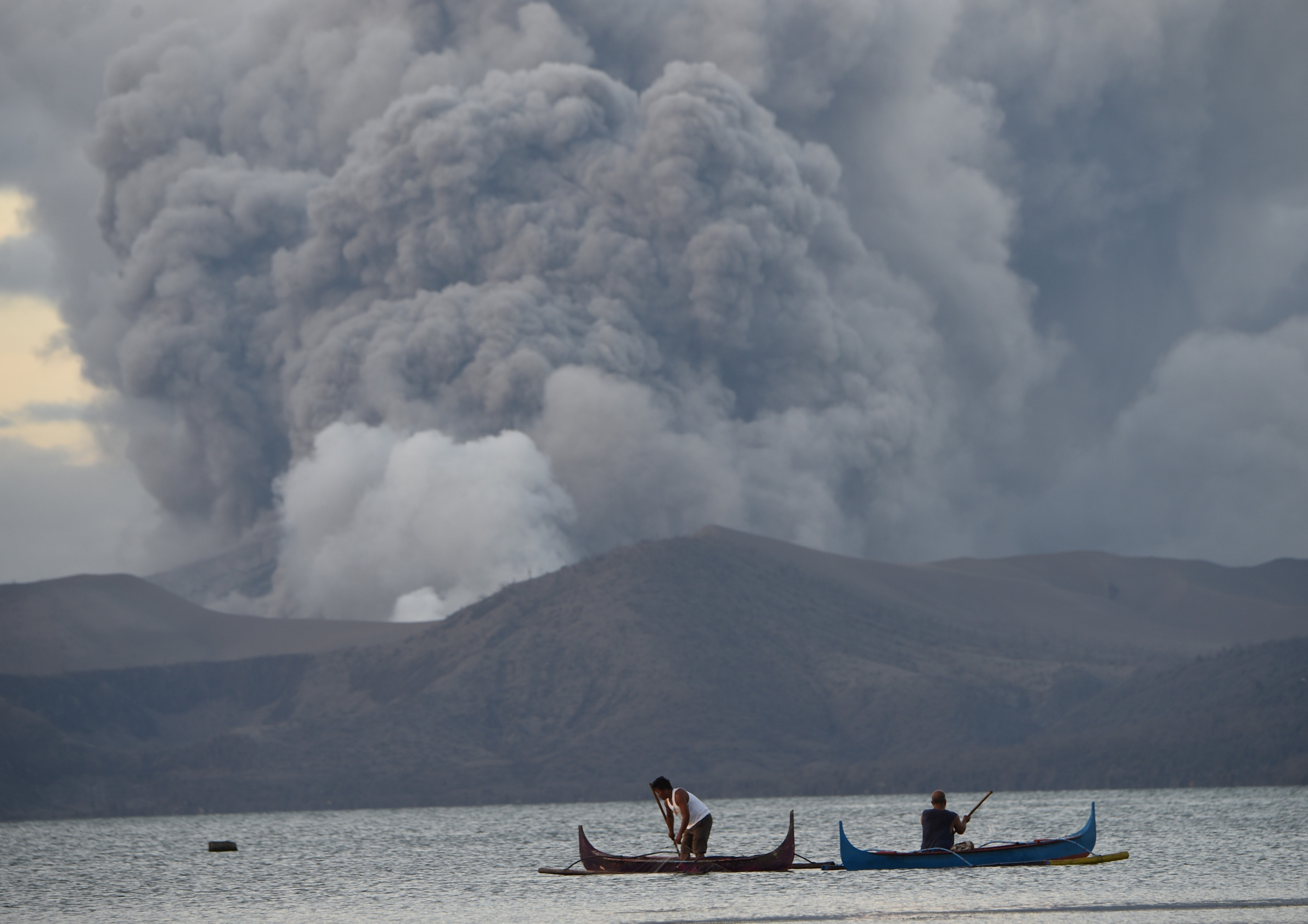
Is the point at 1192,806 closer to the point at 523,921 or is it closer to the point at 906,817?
the point at 906,817

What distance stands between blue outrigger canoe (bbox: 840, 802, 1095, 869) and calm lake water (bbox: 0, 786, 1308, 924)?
1428mm

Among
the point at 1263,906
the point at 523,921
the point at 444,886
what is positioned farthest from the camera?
the point at 444,886

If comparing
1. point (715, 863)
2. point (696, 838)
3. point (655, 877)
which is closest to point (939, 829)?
point (715, 863)

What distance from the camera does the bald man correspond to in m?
49.8

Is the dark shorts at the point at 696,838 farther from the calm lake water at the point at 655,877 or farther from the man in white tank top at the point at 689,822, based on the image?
the calm lake water at the point at 655,877

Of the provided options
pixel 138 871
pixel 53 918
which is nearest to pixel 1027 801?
pixel 138 871

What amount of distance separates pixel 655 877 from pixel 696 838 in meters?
29.9

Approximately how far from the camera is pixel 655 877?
7950 cm

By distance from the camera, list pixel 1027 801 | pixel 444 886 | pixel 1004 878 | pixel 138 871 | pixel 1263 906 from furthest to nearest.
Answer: pixel 1027 801
pixel 138 871
pixel 444 886
pixel 1004 878
pixel 1263 906

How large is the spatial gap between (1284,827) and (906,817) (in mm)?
44379

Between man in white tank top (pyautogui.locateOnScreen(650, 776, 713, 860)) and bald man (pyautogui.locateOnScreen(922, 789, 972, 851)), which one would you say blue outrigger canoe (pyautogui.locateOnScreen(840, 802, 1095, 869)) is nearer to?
bald man (pyautogui.locateOnScreen(922, 789, 972, 851))

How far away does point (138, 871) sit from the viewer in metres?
98.9

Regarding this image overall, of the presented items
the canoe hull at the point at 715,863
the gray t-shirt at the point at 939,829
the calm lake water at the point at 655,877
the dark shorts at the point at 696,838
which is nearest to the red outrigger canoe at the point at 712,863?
the canoe hull at the point at 715,863

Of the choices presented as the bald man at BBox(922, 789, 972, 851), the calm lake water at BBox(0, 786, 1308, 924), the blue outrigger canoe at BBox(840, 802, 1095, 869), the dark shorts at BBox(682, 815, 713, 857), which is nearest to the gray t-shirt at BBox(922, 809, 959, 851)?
the bald man at BBox(922, 789, 972, 851)
